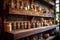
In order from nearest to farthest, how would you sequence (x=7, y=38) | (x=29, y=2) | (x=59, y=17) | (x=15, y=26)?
(x=7, y=38)
(x=15, y=26)
(x=29, y=2)
(x=59, y=17)

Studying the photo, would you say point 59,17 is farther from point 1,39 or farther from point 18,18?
point 1,39

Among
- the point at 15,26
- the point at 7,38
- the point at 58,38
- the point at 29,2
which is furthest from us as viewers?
the point at 58,38

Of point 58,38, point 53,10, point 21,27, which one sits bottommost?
point 58,38

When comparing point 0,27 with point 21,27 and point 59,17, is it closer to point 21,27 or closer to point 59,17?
point 21,27

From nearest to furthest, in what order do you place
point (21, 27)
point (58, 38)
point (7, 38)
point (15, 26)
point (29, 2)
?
point (7, 38) → point (15, 26) → point (21, 27) → point (29, 2) → point (58, 38)

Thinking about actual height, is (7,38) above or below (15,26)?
below

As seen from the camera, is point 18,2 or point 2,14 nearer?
point 2,14

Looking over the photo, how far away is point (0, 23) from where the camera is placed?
1729 mm

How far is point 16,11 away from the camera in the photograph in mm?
1723

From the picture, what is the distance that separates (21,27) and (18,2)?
1.68 ft

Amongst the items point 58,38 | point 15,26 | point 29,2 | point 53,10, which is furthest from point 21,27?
point 53,10

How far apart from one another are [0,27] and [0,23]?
2.7 inches

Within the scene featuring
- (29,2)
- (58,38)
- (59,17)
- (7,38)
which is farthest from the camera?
(59,17)

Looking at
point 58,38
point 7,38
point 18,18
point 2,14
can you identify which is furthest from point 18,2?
point 58,38
